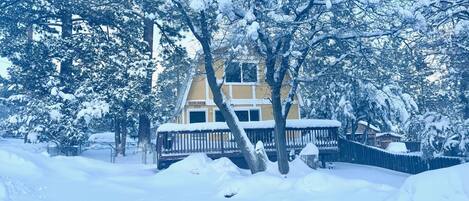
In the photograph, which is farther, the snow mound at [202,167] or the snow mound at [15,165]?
the snow mound at [202,167]

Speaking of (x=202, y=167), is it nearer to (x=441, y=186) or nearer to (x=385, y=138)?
(x=441, y=186)

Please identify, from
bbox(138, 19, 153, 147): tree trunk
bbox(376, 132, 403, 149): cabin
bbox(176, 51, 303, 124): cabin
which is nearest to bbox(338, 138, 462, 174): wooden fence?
bbox(176, 51, 303, 124): cabin

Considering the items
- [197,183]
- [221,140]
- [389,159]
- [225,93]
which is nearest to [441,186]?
[197,183]

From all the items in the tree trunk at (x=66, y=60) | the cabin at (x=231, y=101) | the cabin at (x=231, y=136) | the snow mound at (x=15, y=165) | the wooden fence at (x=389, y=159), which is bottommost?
the wooden fence at (x=389, y=159)

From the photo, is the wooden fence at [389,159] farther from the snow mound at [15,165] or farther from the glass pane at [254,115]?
the snow mound at [15,165]

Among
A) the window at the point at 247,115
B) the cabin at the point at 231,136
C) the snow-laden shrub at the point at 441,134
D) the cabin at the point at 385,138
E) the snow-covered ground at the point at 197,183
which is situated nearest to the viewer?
the snow-covered ground at the point at 197,183

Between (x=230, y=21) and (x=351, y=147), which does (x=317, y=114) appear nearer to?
(x=351, y=147)

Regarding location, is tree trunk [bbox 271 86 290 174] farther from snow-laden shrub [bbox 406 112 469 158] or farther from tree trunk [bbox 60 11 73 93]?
tree trunk [bbox 60 11 73 93]

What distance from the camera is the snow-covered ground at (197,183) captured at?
5473mm

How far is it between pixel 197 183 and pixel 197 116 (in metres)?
10.2

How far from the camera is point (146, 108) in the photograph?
20312 millimetres

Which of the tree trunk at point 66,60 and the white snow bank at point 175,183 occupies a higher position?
the tree trunk at point 66,60

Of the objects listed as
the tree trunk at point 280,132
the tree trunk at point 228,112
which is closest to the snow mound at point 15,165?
the tree trunk at point 228,112

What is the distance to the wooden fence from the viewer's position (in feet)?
48.8
